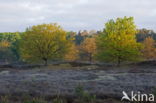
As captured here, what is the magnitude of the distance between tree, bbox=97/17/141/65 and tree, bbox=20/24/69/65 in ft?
28.8

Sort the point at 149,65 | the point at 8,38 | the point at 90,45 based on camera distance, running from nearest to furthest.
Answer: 1. the point at 149,65
2. the point at 90,45
3. the point at 8,38

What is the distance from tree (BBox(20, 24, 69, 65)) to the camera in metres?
44.7

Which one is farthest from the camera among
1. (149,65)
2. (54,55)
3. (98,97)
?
(54,55)

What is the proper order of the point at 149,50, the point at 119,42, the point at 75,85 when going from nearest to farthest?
the point at 75,85 < the point at 119,42 < the point at 149,50

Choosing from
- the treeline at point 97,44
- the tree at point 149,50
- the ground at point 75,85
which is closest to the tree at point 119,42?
the treeline at point 97,44

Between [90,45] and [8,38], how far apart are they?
7704 cm

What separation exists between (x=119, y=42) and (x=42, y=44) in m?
14.7

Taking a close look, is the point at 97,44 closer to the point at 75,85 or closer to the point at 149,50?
the point at 149,50

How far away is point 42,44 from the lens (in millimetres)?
45406

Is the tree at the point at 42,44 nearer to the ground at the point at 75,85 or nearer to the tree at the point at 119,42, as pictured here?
the tree at the point at 119,42

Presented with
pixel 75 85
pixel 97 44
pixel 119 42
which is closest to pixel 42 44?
pixel 97 44

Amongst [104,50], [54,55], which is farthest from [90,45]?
[104,50]

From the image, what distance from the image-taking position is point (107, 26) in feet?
129

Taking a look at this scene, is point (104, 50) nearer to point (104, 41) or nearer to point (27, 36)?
point (104, 41)
